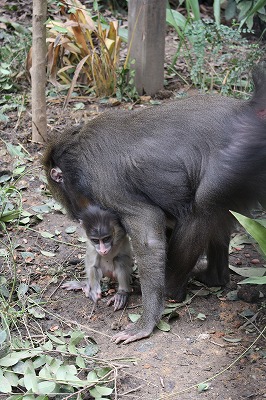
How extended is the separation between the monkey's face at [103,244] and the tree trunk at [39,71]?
232 cm

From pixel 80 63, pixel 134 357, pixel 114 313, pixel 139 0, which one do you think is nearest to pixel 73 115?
pixel 80 63

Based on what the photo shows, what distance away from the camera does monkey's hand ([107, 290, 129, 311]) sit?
227 inches

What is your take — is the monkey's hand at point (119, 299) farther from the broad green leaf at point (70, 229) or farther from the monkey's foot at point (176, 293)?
the broad green leaf at point (70, 229)

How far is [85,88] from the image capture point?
8.75 meters

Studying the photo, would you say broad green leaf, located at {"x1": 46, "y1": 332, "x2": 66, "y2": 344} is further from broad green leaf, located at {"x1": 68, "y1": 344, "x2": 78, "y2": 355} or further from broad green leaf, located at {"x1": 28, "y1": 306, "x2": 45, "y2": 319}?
broad green leaf, located at {"x1": 28, "y1": 306, "x2": 45, "y2": 319}

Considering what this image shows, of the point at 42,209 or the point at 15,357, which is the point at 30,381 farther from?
the point at 42,209

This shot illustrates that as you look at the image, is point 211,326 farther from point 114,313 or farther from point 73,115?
point 73,115

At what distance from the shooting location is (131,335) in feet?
17.6

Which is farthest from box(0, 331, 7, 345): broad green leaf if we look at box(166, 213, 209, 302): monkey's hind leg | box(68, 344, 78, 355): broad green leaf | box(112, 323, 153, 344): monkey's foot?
box(166, 213, 209, 302): monkey's hind leg

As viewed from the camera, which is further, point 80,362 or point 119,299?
point 119,299

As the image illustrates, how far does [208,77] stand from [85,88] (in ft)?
4.81

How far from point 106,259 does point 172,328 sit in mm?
798

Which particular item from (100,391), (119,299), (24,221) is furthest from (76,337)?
(24,221)

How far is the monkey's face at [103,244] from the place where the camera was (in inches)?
220
